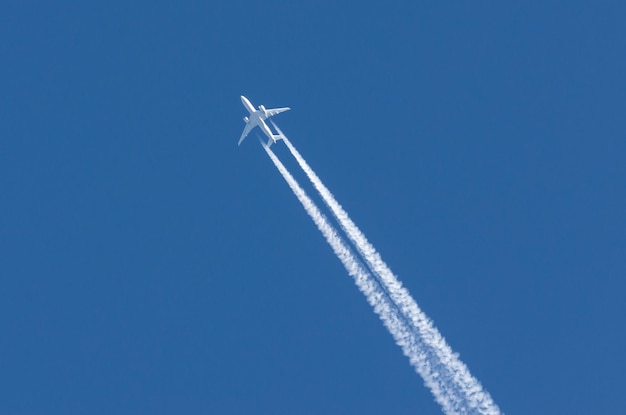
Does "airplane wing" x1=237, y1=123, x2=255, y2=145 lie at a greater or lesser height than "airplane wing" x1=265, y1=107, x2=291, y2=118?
greater

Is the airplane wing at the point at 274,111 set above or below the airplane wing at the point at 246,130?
below

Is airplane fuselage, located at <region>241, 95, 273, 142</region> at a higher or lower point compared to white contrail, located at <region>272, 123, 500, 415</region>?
higher

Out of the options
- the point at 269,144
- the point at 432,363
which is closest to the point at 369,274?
the point at 432,363

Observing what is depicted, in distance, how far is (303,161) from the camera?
122 metres

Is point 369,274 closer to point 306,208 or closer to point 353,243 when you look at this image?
point 353,243

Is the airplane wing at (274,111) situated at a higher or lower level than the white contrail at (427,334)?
higher

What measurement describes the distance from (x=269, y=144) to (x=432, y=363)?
40710 millimetres

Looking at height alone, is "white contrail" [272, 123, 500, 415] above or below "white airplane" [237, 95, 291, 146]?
below

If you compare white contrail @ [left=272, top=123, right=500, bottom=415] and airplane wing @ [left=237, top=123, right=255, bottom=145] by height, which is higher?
airplane wing @ [left=237, top=123, right=255, bottom=145]

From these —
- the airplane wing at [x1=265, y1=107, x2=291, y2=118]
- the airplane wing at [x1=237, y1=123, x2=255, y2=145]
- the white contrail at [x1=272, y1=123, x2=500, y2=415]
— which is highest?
the airplane wing at [x1=237, y1=123, x2=255, y2=145]

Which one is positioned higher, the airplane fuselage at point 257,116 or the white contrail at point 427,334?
the airplane fuselage at point 257,116

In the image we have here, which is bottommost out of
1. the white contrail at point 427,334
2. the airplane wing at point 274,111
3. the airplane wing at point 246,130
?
the white contrail at point 427,334

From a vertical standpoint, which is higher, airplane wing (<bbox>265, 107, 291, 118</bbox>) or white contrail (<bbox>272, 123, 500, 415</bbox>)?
airplane wing (<bbox>265, 107, 291, 118</bbox>)

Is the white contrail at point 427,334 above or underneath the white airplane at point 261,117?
underneath
